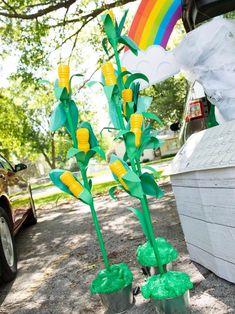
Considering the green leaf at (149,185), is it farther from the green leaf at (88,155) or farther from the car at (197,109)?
the car at (197,109)

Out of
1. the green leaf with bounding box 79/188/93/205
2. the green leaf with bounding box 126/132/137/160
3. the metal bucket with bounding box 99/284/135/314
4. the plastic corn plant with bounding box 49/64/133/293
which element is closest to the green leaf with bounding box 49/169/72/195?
the plastic corn plant with bounding box 49/64/133/293

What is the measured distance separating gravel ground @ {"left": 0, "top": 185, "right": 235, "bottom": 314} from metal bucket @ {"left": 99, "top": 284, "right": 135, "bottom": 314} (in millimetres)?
64

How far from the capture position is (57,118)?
8.33 ft

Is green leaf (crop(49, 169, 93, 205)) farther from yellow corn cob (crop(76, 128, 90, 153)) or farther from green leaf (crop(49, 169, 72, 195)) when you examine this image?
yellow corn cob (crop(76, 128, 90, 153))

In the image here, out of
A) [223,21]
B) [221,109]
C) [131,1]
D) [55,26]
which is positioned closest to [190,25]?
[223,21]

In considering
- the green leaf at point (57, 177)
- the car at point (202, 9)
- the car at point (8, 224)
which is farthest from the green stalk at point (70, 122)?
the car at point (202, 9)

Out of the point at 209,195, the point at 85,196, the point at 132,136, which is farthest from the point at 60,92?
the point at 209,195

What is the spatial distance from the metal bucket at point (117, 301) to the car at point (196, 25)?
1740 mm

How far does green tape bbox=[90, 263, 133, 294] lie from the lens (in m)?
2.55

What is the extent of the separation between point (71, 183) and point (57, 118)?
0.46 metres

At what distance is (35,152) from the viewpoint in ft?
138

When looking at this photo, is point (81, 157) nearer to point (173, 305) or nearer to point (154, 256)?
point (154, 256)

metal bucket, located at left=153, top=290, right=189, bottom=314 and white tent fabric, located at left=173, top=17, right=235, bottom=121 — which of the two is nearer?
metal bucket, located at left=153, top=290, right=189, bottom=314

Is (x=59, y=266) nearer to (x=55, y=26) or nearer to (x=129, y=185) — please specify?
(x=129, y=185)
